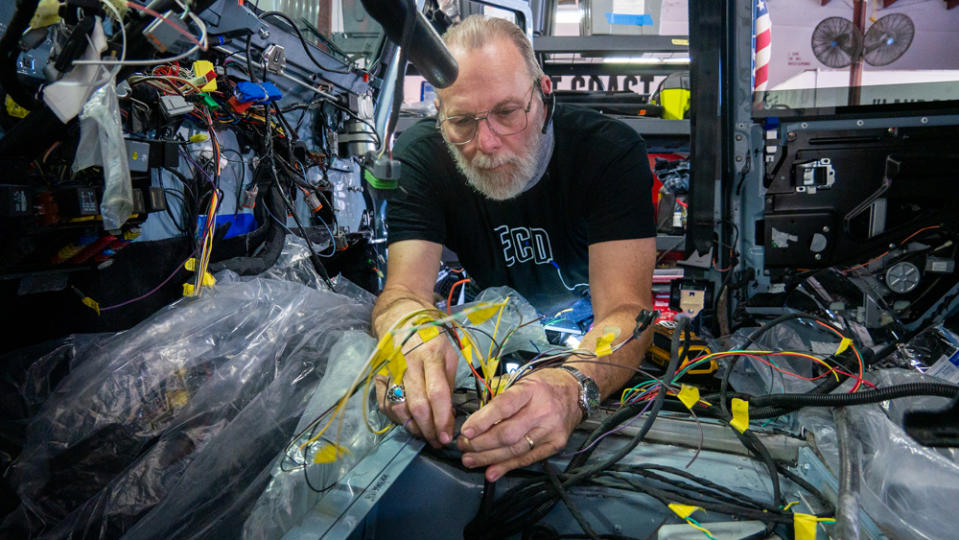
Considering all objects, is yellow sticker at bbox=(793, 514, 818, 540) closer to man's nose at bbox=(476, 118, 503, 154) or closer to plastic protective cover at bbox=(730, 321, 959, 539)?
plastic protective cover at bbox=(730, 321, 959, 539)

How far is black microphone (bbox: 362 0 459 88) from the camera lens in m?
0.44

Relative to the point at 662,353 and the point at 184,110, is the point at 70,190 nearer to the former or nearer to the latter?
the point at 184,110

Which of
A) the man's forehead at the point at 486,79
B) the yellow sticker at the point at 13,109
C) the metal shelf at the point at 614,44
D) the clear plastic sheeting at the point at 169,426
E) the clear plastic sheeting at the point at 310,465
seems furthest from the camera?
the metal shelf at the point at 614,44

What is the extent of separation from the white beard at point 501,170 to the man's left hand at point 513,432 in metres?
0.81

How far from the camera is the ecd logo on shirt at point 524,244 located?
→ 151 cm

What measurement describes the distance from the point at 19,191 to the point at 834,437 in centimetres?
123

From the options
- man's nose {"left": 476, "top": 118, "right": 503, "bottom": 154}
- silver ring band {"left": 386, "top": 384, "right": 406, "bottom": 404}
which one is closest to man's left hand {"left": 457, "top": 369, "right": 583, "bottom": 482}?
silver ring band {"left": 386, "top": 384, "right": 406, "bottom": 404}

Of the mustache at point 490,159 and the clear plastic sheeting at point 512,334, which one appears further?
the mustache at point 490,159

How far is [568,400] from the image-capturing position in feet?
2.30

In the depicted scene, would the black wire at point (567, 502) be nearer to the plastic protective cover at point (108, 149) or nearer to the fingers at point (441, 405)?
the fingers at point (441, 405)

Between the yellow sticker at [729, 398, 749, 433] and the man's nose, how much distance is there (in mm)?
877

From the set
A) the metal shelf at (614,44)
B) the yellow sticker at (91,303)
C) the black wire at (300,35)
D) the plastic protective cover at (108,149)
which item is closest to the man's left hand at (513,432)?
the plastic protective cover at (108,149)

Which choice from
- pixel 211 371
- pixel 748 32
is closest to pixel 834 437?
pixel 211 371

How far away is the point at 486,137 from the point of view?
1.23 metres
